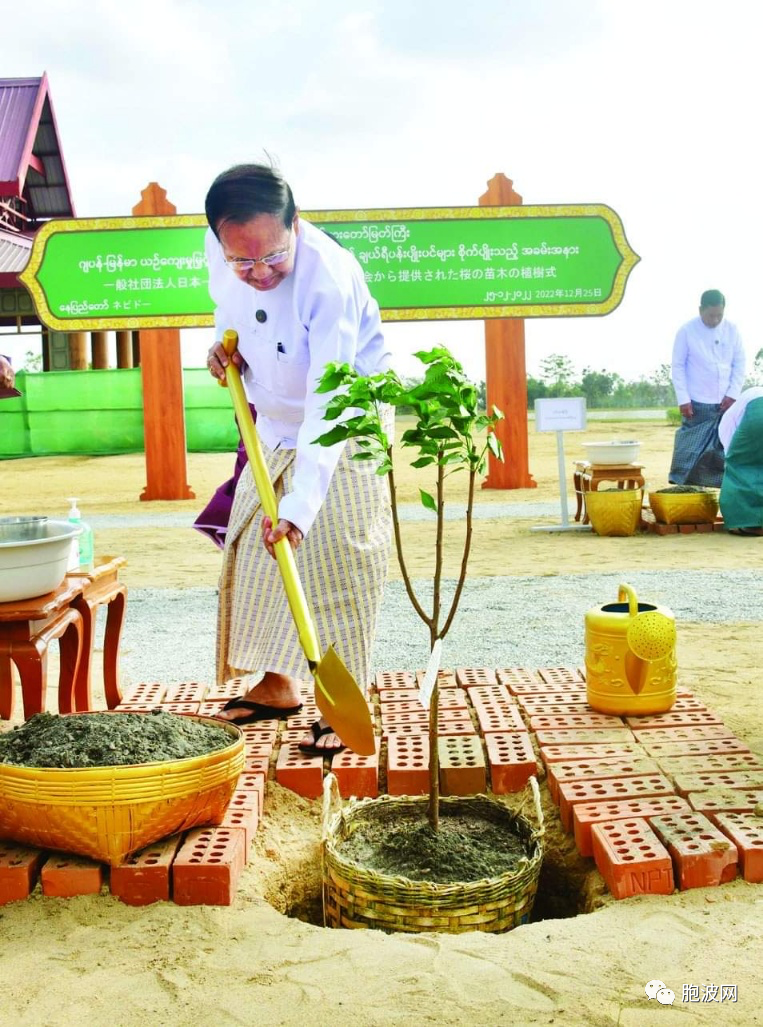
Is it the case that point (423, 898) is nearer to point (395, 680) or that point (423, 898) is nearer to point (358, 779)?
point (358, 779)

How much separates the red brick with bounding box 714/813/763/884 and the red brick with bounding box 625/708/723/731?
652 mm

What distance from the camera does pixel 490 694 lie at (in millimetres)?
3496

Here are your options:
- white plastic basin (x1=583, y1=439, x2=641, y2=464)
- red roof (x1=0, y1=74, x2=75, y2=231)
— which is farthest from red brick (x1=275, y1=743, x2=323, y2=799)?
red roof (x1=0, y1=74, x2=75, y2=231)

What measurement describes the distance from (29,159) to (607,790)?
17.2 meters

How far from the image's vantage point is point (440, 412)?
7.14 ft

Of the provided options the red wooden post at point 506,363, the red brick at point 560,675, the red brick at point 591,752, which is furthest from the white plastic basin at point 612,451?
the red brick at point 591,752

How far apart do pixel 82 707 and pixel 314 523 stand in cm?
118

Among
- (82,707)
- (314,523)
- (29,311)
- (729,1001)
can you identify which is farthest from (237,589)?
(29,311)

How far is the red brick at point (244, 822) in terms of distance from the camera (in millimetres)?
2434

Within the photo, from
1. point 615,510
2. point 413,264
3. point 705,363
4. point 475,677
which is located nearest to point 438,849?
point 475,677

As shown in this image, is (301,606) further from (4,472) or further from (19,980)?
(4,472)

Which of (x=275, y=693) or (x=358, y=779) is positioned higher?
(x=275, y=693)

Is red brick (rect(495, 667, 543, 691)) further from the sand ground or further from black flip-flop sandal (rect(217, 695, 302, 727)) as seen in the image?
the sand ground

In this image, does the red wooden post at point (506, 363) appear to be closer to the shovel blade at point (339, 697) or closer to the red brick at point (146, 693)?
the red brick at point (146, 693)
